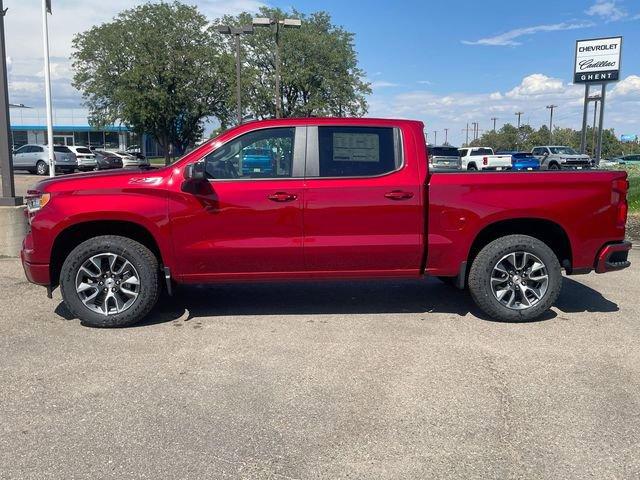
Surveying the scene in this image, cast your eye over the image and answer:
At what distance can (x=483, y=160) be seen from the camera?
3572 cm

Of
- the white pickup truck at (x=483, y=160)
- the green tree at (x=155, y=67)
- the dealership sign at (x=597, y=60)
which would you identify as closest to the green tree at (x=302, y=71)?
the green tree at (x=155, y=67)

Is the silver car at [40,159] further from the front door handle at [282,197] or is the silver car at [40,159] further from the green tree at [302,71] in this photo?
the front door handle at [282,197]

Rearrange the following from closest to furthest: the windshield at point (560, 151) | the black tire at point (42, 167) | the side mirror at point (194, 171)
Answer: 1. the side mirror at point (194, 171)
2. the black tire at point (42, 167)
3. the windshield at point (560, 151)

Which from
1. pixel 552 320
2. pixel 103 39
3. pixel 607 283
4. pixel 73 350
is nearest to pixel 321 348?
pixel 73 350

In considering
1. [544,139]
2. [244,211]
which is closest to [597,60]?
[244,211]

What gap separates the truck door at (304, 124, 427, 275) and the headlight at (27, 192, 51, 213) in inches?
91.8

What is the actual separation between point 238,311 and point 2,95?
5.44 metres

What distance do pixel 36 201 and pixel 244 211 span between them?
6.27 ft

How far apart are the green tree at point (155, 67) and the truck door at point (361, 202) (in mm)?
37740

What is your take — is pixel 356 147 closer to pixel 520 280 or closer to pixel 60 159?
pixel 520 280

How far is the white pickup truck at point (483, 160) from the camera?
3516 cm

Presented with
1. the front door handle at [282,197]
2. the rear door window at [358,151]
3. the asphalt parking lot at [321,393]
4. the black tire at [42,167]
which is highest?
the rear door window at [358,151]

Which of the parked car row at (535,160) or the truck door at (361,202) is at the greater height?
the parked car row at (535,160)

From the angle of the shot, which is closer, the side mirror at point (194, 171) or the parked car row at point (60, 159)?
the side mirror at point (194, 171)
